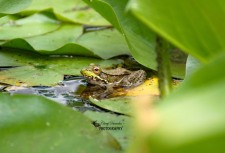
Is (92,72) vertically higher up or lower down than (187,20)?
lower down

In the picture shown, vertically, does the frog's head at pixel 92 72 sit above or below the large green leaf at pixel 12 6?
below

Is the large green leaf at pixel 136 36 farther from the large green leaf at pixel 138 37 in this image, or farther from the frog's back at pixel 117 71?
the frog's back at pixel 117 71

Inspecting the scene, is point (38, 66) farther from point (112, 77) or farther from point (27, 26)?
point (27, 26)

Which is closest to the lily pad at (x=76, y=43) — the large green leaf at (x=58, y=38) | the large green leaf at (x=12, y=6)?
the large green leaf at (x=58, y=38)

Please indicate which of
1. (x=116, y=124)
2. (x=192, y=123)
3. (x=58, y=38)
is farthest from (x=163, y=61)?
(x=58, y=38)

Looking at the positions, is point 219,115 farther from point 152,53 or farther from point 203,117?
point 152,53

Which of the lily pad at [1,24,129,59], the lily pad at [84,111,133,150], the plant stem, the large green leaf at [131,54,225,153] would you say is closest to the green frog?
the lily pad at [1,24,129,59]

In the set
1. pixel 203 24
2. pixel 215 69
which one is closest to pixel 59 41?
pixel 203 24
